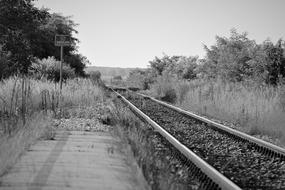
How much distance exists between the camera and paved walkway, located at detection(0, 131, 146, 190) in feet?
15.9

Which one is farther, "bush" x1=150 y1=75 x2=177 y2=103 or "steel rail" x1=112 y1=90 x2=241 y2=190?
"bush" x1=150 y1=75 x2=177 y2=103

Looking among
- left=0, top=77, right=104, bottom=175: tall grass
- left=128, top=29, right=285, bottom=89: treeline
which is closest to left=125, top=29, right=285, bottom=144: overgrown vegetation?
left=128, top=29, right=285, bottom=89: treeline

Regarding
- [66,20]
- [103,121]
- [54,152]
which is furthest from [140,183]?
[66,20]

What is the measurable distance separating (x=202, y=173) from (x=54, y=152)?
2487mm

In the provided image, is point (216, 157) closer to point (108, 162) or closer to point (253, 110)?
point (108, 162)

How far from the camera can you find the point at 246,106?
1592 cm

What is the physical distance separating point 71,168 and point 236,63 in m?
32.7

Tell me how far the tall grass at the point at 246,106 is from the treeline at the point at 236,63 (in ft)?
6.93

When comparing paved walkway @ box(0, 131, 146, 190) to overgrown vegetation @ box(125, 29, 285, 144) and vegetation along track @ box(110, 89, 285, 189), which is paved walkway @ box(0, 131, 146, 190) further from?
overgrown vegetation @ box(125, 29, 285, 144)

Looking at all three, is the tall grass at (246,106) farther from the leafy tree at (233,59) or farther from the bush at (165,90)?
the leafy tree at (233,59)

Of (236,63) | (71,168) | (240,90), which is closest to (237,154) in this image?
(71,168)

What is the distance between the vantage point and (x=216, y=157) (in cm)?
807

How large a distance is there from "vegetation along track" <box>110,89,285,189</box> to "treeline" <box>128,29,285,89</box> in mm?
8430

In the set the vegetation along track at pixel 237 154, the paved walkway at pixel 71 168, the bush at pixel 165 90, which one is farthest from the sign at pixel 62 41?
the bush at pixel 165 90
